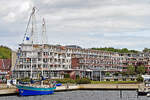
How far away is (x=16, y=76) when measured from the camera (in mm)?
153750

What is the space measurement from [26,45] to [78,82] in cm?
2840

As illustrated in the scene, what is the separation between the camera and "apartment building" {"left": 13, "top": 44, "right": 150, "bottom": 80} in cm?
15250

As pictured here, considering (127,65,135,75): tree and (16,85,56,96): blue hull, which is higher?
(127,65,135,75): tree

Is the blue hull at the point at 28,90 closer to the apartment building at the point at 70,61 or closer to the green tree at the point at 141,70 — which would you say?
the apartment building at the point at 70,61

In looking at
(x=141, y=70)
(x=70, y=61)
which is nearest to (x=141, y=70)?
(x=141, y=70)

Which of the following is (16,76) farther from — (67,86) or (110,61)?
(110,61)

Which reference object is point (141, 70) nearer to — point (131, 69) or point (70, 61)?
point (131, 69)

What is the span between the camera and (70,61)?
17288 centimetres

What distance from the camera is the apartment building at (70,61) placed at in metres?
152

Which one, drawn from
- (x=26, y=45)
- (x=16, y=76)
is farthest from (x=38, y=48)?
(x=16, y=76)

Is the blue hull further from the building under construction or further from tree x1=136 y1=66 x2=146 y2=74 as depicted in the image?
tree x1=136 y1=66 x2=146 y2=74

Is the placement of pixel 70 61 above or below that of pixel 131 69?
above

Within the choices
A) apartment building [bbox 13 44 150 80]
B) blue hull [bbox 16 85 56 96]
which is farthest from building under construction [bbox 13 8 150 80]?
blue hull [bbox 16 85 56 96]

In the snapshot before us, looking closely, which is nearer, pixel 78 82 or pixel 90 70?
pixel 78 82
